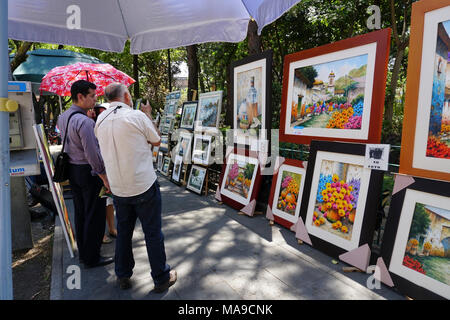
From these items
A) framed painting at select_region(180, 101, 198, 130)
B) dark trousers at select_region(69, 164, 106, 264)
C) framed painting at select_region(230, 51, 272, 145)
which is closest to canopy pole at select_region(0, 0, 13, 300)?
dark trousers at select_region(69, 164, 106, 264)

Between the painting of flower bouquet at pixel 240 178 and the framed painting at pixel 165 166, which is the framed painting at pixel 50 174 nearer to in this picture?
the painting of flower bouquet at pixel 240 178

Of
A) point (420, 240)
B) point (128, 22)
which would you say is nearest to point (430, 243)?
point (420, 240)

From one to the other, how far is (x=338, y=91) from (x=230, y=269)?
2.11m

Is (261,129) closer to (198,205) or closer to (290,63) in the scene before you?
(290,63)

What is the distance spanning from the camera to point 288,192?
371 centimetres

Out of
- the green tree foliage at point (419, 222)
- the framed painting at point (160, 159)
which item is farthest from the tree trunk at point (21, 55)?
the green tree foliage at point (419, 222)

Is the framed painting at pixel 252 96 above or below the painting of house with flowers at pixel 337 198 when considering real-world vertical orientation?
above

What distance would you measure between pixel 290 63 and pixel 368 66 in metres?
1.08

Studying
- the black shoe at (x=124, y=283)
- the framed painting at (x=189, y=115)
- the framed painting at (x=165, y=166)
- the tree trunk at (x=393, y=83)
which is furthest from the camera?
the tree trunk at (x=393, y=83)

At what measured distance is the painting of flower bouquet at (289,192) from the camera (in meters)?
3.61

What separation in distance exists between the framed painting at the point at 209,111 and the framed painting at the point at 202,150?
17cm

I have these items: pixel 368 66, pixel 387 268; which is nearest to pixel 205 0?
pixel 368 66

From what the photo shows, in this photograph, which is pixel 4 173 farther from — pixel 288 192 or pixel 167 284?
pixel 288 192

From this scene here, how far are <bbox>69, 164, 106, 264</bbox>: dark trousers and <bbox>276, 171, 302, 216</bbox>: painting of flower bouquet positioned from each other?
2.10 m
